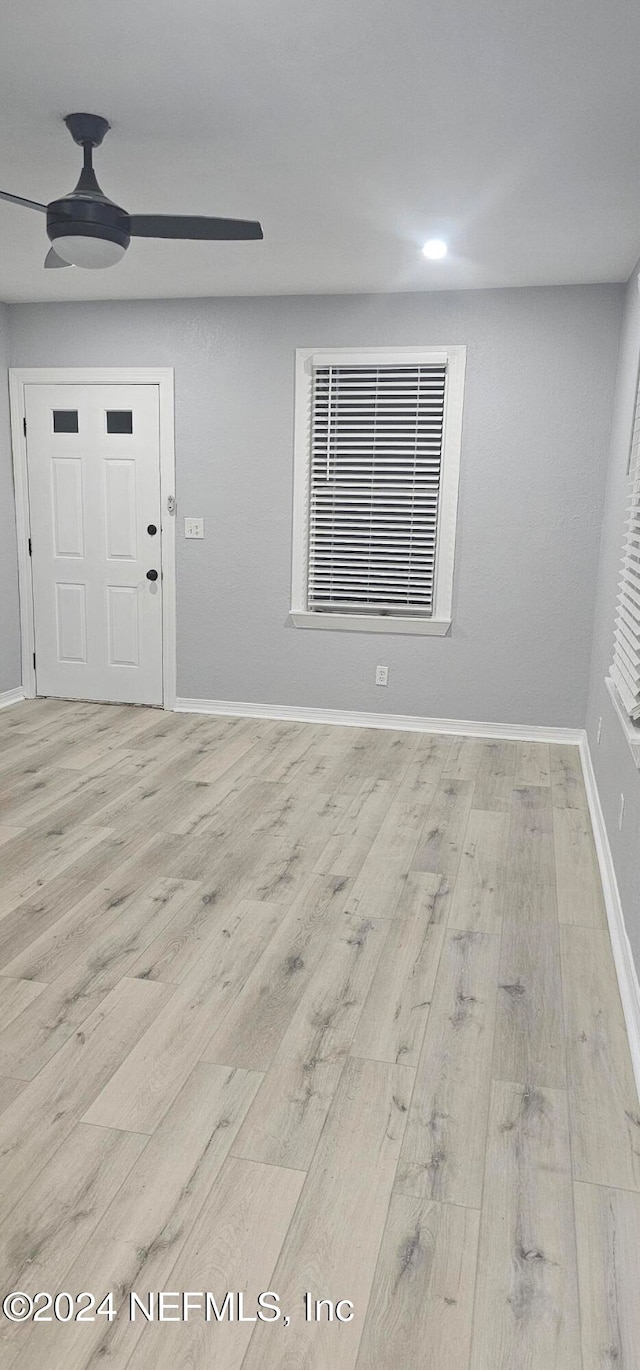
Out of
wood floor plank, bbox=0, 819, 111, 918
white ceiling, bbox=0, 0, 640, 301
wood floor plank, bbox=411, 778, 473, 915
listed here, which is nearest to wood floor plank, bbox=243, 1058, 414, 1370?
wood floor plank, bbox=411, 778, 473, 915

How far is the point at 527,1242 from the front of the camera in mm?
1624

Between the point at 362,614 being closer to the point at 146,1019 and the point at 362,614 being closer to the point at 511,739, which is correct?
the point at 511,739

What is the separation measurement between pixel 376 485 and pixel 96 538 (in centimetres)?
183

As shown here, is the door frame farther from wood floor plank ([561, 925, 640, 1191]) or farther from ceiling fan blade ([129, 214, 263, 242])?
wood floor plank ([561, 925, 640, 1191])

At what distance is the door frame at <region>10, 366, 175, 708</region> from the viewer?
5254 millimetres

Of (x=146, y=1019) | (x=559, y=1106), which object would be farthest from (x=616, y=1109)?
(x=146, y=1019)

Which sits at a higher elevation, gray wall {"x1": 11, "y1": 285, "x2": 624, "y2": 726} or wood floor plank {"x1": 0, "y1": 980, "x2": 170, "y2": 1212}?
gray wall {"x1": 11, "y1": 285, "x2": 624, "y2": 726}

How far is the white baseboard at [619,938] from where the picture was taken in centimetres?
222

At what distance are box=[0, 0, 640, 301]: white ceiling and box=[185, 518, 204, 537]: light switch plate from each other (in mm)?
1521

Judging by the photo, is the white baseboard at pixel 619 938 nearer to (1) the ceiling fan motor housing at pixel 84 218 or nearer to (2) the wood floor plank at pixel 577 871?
(2) the wood floor plank at pixel 577 871

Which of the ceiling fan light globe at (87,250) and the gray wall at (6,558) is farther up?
the ceiling fan light globe at (87,250)

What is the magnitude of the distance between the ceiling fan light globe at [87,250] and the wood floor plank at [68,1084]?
221cm

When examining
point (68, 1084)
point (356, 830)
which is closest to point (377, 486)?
point (356, 830)

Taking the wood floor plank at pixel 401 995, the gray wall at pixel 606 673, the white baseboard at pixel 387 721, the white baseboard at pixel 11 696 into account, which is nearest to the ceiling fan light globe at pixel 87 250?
the gray wall at pixel 606 673
